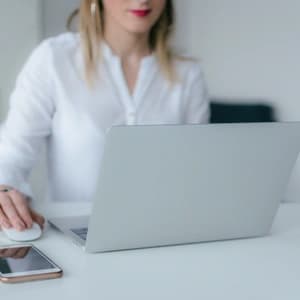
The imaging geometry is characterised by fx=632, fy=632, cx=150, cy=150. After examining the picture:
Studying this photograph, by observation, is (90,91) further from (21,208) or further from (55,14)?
(55,14)

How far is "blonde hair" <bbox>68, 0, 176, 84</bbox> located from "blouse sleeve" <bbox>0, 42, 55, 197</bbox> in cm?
10

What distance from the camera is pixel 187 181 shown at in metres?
0.98

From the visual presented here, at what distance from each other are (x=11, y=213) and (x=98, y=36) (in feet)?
2.38

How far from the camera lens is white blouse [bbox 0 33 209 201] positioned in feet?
5.27

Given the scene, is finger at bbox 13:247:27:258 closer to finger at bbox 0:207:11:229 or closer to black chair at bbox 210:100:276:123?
finger at bbox 0:207:11:229

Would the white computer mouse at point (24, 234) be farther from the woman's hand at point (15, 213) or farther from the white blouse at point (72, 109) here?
the white blouse at point (72, 109)

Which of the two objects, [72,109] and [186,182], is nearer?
[186,182]

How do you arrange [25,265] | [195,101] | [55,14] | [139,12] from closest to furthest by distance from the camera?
[25,265] < [139,12] < [195,101] < [55,14]

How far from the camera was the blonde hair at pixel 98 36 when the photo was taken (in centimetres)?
167

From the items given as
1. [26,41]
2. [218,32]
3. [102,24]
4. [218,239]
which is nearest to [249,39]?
[218,32]

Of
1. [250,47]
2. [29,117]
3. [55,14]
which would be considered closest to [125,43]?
[29,117]

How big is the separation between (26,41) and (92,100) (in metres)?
1.51

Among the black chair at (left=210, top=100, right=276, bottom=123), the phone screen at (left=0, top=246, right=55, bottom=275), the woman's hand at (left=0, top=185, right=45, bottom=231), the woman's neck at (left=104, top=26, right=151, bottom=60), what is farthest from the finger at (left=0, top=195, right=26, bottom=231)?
the black chair at (left=210, top=100, right=276, bottom=123)

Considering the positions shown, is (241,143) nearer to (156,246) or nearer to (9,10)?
(156,246)
